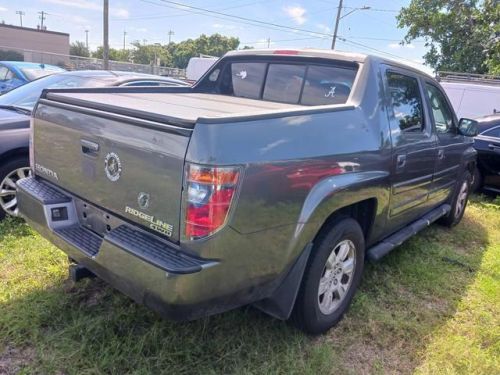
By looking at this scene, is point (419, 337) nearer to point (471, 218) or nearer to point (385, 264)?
point (385, 264)

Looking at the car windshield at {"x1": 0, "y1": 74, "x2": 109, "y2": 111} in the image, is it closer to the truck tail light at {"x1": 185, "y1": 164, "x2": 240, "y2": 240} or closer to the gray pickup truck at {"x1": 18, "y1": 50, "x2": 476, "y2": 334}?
the gray pickup truck at {"x1": 18, "y1": 50, "x2": 476, "y2": 334}

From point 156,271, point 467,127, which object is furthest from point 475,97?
point 156,271

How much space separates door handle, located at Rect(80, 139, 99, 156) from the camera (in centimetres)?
254

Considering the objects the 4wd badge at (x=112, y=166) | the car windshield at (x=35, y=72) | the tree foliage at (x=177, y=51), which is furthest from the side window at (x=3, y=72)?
the tree foliage at (x=177, y=51)

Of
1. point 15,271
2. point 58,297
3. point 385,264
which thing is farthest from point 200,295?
point 385,264

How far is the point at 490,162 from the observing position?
7.13 m

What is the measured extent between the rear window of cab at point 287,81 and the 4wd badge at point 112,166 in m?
1.77

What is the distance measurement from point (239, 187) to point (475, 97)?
1362 centimetres

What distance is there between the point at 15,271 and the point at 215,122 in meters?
2.47

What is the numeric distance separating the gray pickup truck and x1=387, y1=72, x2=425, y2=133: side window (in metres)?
0.02

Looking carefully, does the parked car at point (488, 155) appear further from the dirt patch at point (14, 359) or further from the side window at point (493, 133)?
the dirt patch at point (14, 359)

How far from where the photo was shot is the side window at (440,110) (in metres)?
4.41

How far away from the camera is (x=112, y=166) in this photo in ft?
8.03

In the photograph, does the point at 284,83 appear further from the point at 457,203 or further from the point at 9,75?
the point at 9,75
